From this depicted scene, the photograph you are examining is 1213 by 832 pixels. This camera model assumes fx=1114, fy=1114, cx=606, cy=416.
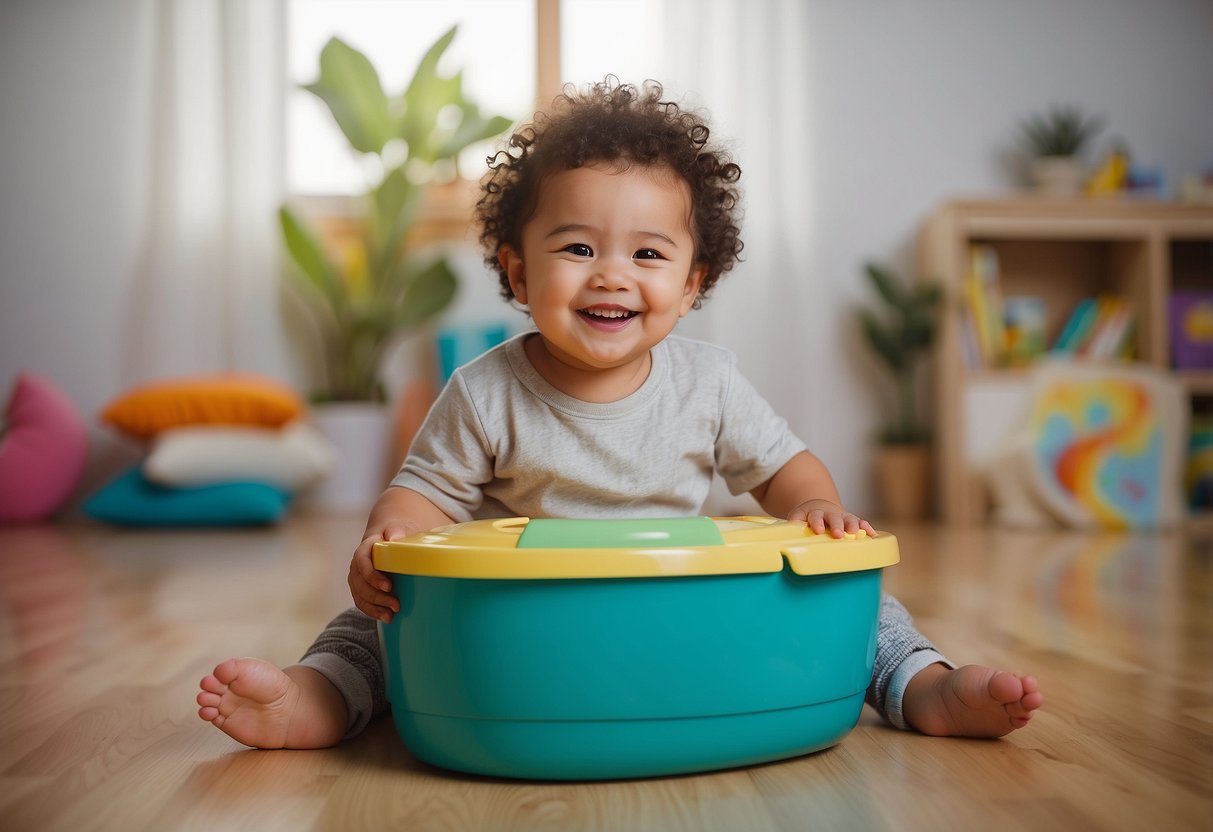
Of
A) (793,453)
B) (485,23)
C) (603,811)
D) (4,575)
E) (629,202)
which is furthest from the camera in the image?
(485,23)

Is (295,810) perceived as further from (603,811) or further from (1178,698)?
(1178,698)

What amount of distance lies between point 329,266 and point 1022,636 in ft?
7.76

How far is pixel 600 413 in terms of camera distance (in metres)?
0.92

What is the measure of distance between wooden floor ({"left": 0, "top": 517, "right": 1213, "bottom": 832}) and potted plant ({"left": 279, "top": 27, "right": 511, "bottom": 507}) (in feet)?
5.18

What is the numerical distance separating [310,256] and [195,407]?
52 cm

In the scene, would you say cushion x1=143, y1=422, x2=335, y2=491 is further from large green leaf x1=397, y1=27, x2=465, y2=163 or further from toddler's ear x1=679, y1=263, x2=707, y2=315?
toddler's ear x1=679, y1=263, x2=707, y2=315

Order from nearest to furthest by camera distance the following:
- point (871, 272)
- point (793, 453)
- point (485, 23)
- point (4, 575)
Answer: point (793, 453), point (4, 575), point (871, 272), point (485, 23)

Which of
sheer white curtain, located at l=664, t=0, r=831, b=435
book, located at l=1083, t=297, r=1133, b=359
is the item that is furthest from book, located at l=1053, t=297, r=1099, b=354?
sheer white curtain, located at l=664, t=0, r=831, b=435

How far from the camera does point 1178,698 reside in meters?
0.92

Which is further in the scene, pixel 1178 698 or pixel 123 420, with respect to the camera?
pixel 123 420

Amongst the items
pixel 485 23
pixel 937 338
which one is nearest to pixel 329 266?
pixel 485 23

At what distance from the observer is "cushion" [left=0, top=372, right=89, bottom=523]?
9.58 ft

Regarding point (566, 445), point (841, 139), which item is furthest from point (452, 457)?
point (841, 139)

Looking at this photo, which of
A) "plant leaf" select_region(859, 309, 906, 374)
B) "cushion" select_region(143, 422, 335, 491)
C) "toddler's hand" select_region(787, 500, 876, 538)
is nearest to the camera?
"toddler's hand" select_region(787, 500, 876, 538)
